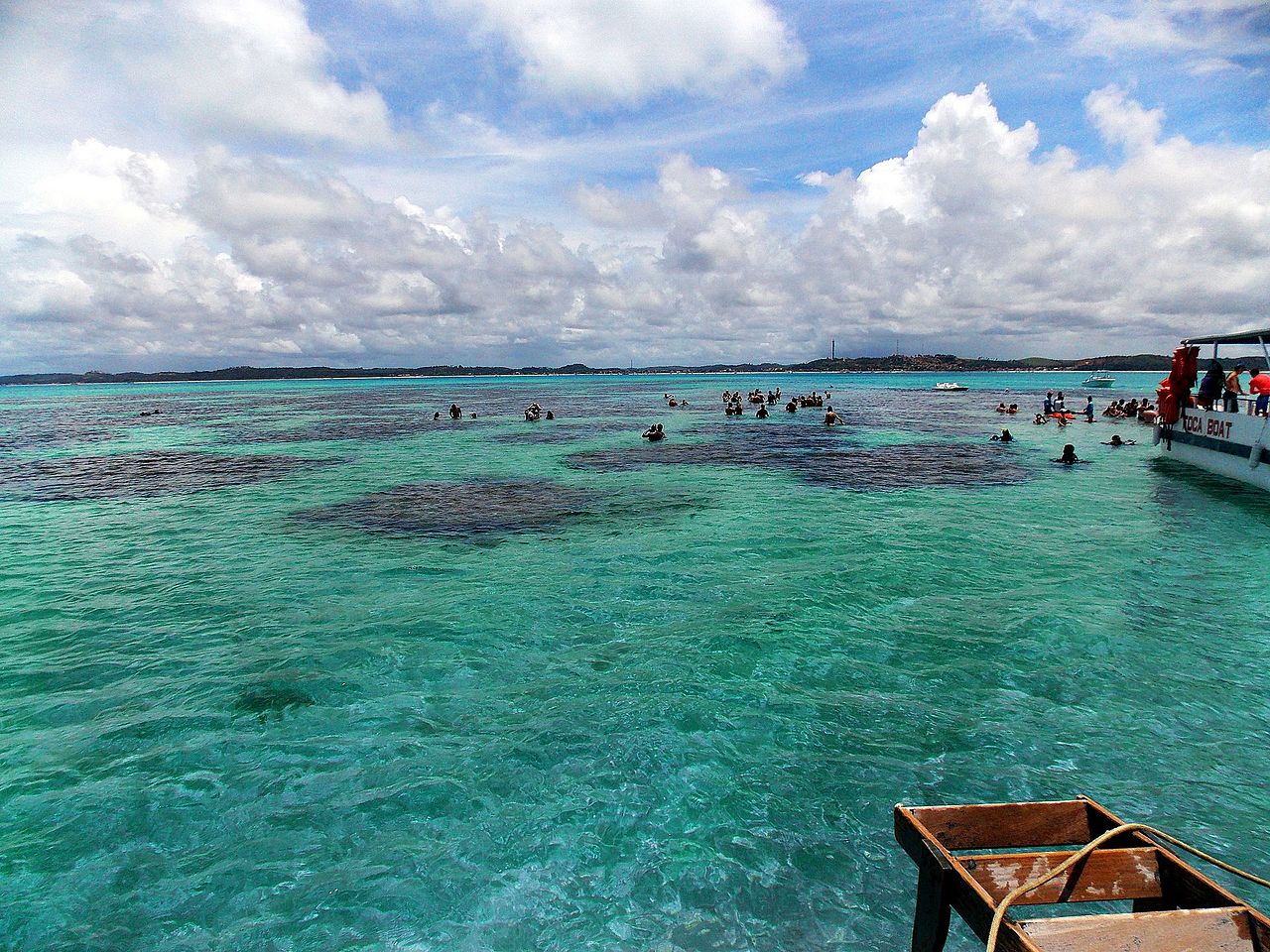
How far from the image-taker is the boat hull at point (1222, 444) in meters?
25.5

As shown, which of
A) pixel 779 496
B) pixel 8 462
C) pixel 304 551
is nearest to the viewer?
pixel 304 551

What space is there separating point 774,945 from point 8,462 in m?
51.3

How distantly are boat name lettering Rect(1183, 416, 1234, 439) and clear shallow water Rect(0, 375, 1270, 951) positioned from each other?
335 inches

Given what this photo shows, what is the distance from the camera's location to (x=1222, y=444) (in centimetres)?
2858

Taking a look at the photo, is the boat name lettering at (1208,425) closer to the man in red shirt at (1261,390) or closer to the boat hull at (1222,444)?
the boat hull at (1222,444)

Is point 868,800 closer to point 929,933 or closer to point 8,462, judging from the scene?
point 929,933

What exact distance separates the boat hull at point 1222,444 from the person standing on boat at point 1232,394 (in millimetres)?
650

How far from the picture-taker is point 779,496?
25219 mm

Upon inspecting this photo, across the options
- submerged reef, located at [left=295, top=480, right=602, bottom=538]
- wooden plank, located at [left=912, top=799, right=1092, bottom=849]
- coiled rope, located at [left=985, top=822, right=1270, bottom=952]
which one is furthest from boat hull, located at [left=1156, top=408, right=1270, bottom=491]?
coiled rope, located at [left=985, top=822, right=1270, bottom=952]

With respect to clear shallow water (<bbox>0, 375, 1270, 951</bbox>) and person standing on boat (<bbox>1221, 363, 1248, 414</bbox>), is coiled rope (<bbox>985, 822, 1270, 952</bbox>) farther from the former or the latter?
person standing on boat (<bbox>1221, 363, 1248, 414</bbox>)

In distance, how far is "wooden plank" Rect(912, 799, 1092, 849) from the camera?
4844 millimetres

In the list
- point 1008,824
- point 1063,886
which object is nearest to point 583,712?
point 1008,824

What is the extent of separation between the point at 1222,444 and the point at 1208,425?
2099 millimetres

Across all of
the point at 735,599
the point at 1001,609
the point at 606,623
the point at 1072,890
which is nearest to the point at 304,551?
the point at 606,623
